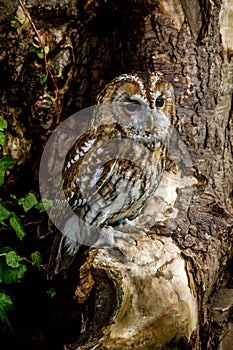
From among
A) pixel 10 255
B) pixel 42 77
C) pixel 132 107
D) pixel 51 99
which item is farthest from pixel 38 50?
pixel 10 255

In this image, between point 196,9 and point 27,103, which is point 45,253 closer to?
point 27,103

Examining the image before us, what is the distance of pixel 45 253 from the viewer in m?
2.95

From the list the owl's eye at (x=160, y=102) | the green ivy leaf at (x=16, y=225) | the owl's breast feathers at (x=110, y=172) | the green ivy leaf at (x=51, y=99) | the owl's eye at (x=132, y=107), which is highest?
the green ivy leaf at (x=51, y=99)

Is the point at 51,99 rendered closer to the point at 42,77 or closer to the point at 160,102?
the point at 42,77

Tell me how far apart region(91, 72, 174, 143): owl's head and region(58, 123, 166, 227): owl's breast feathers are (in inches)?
1.4

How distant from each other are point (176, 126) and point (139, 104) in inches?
14.9

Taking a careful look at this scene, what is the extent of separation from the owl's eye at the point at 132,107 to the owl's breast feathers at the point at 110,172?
0.08 meters

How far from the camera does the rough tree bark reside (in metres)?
1.95

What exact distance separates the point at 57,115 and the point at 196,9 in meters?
0.84

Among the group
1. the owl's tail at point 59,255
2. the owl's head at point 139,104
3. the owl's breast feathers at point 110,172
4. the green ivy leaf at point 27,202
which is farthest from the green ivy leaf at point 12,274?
the owl's head at point 139,104

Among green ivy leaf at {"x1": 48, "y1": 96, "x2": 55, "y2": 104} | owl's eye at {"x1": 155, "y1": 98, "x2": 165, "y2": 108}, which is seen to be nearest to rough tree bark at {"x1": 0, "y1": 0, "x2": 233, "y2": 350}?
green ivy leaf at {"x1": 48, "y1": 96, "x2": 55, "y2": 104}

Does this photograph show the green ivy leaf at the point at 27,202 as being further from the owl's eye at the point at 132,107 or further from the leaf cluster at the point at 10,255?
the owl's eye at the point at 132,107

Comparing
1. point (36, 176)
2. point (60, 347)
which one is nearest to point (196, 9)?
point (36, 176)

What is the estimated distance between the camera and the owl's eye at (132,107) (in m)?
2.19
